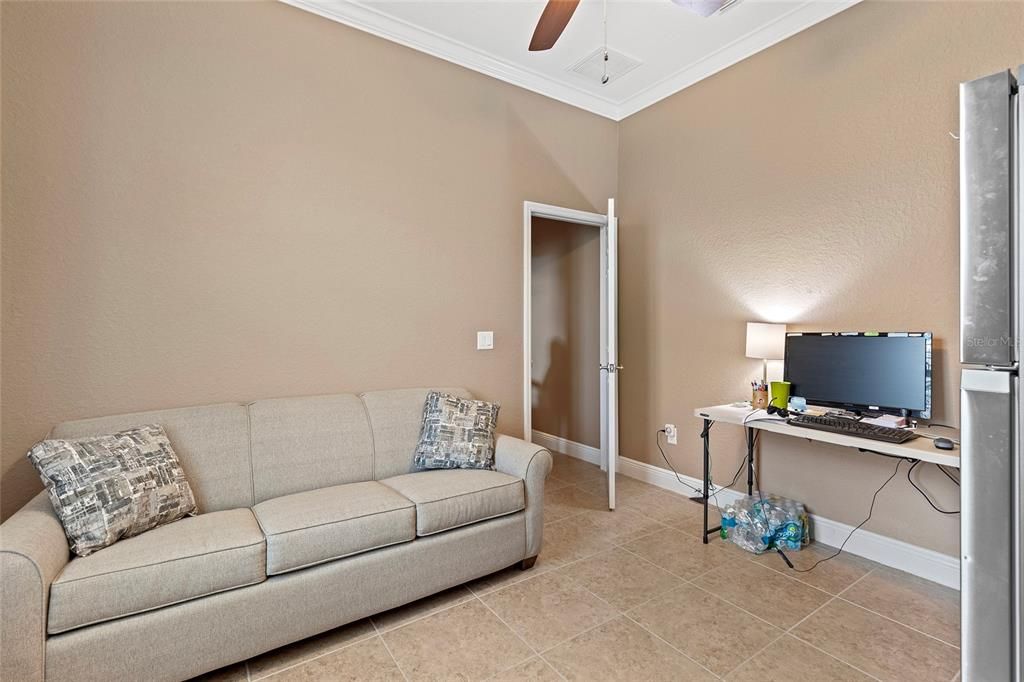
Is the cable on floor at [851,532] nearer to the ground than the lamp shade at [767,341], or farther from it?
nearer to the ground

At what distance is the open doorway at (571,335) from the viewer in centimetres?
435

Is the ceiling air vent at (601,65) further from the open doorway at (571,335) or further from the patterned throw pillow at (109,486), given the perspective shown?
the patterned throw pillow at (109,486)

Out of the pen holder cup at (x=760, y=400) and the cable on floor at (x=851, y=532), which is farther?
the pen holder cup at (x=760, y=400)

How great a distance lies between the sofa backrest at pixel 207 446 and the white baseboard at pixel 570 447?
297cm

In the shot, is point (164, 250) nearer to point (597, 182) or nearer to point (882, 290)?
point (597, 182)

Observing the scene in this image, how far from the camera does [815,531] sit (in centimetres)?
298

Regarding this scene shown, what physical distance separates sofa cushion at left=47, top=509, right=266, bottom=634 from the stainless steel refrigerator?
6.68 feet

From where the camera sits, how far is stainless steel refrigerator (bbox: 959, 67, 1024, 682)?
0.69 metres

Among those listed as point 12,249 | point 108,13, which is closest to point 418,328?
point 12,249

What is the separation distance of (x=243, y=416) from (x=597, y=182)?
3098 millimetres

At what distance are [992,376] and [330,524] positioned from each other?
207cm

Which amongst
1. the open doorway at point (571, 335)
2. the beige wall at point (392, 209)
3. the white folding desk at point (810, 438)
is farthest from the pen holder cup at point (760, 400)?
the open doorway at point (571, 335)

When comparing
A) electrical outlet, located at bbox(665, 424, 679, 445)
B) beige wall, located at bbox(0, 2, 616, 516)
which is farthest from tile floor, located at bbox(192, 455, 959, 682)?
beige wall, located at bbox(0, 2, 616, 516)

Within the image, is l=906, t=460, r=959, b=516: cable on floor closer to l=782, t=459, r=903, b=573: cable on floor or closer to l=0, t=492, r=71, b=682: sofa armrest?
l=782, t=459, r=903, b=573: cable on floor
